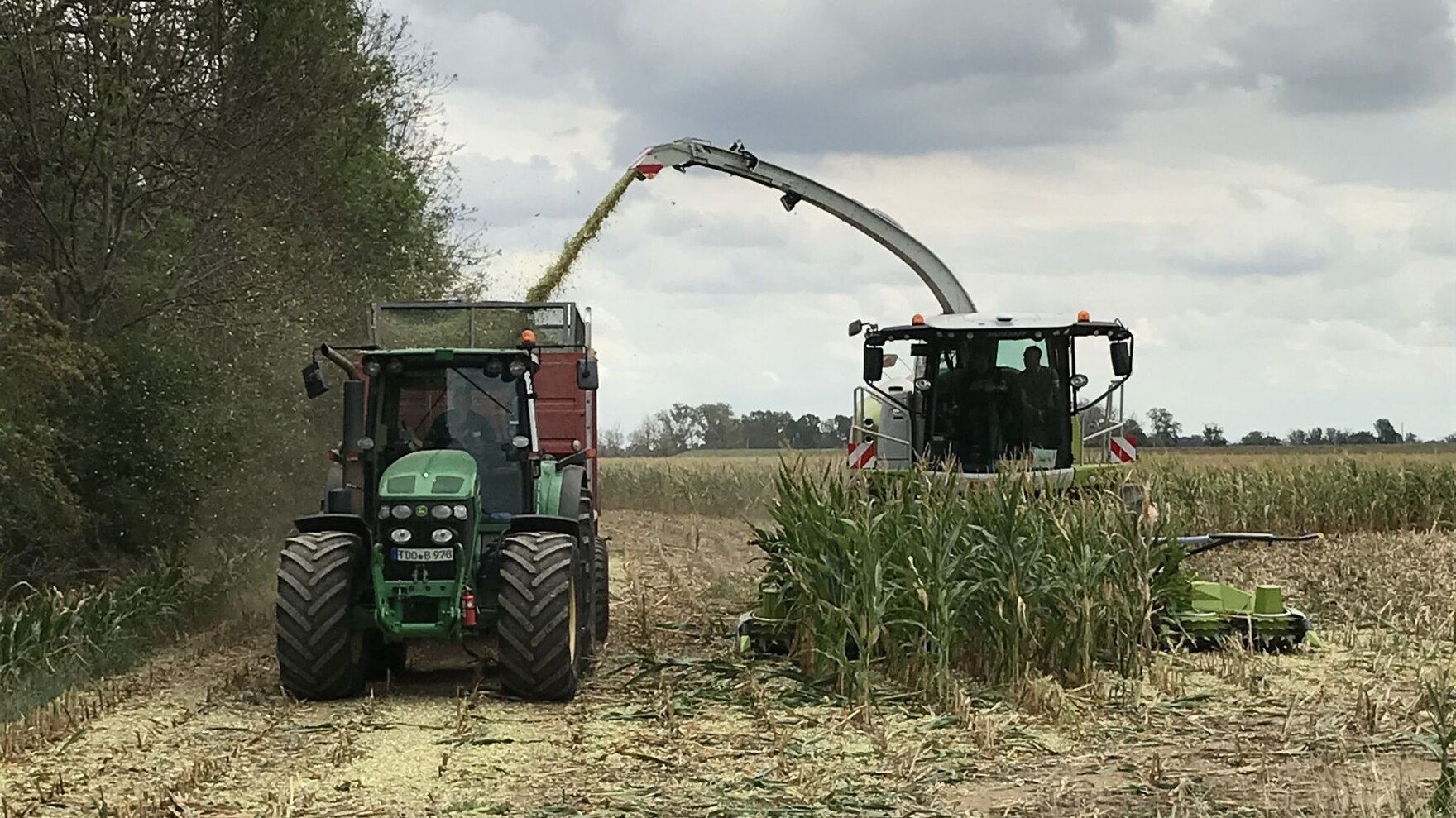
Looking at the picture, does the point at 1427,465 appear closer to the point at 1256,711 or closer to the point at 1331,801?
the point at 1256,711

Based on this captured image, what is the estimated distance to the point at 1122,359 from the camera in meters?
13.1

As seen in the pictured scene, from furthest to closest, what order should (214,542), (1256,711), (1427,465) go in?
(1427,465), (214,542), (1256,711)

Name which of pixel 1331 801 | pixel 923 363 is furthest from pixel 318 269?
pixel 1331 801

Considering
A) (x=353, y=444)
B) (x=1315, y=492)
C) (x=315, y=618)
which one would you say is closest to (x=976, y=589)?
(x=315, y=618)

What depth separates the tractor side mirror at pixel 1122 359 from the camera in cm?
1306

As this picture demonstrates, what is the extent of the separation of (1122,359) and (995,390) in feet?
3.64

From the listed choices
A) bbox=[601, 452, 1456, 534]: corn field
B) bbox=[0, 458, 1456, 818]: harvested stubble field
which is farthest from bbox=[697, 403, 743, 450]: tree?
bbox=[0, 458, 1456, 818]: harvested stubble field

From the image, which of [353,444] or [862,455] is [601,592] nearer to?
[353,444]

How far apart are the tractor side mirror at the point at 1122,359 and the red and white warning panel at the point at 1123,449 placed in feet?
2.85

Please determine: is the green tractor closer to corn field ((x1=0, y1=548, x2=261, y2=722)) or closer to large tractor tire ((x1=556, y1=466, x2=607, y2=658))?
large tractor tire ((x1=556, y1=466, x2=607, y2=658))

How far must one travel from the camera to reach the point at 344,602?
9477mm

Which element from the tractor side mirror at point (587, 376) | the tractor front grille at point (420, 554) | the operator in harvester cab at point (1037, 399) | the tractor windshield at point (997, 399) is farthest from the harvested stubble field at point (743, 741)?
the operator in harvester cab at point (1037, 399)

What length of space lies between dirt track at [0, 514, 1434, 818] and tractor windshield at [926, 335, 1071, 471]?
129 inches

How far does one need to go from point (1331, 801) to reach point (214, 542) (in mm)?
14206
